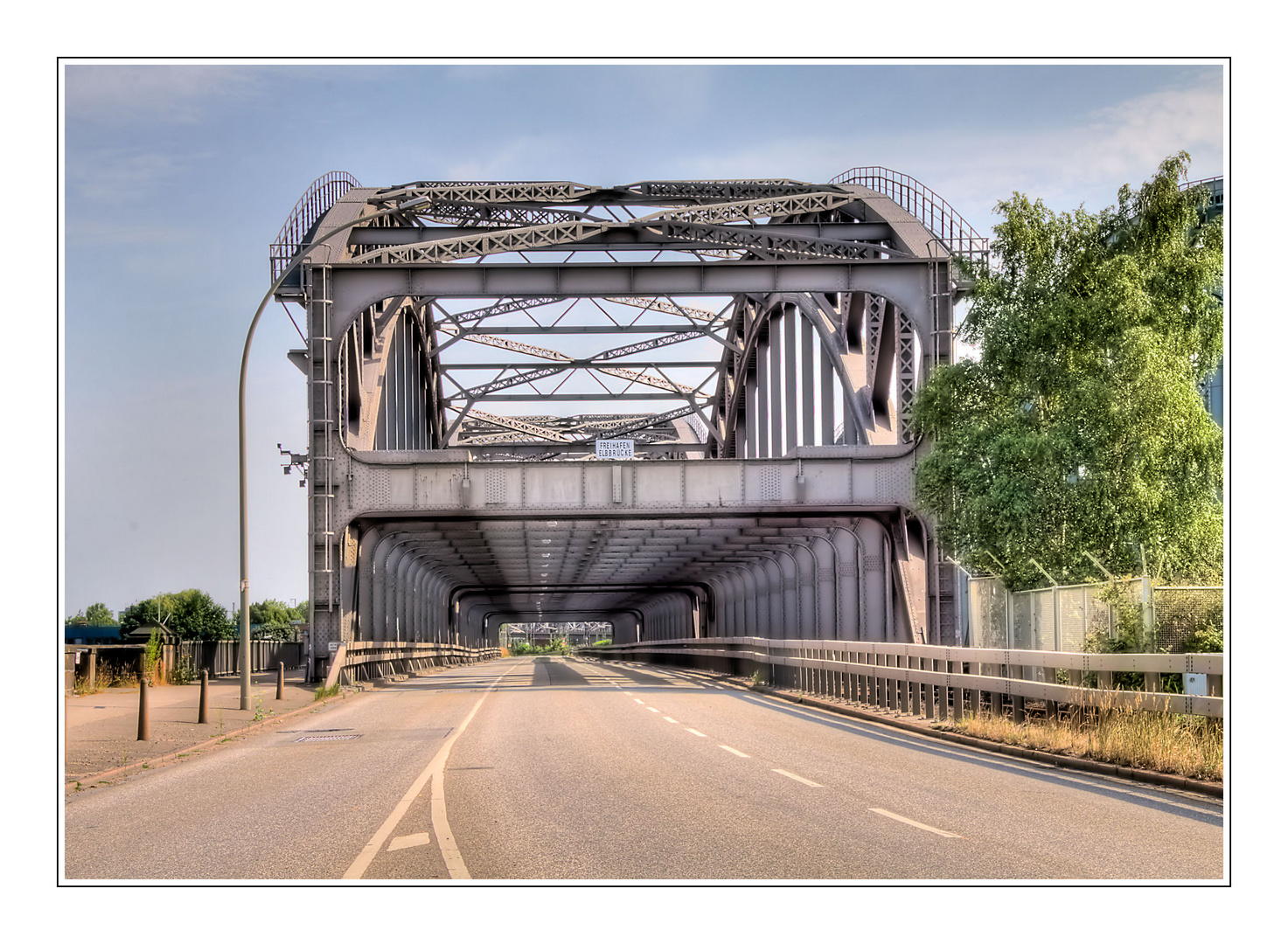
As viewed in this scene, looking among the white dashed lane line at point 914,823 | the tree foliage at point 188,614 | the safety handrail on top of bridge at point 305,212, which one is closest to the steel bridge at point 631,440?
the safety handrail on top of bridge at point 305,212

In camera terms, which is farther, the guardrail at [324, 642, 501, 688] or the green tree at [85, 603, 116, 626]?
the guardrail at [324, 642, 501, 688]

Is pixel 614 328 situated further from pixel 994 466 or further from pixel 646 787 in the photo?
pixel 646 787

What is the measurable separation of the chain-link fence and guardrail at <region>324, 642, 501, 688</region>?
1951 cm

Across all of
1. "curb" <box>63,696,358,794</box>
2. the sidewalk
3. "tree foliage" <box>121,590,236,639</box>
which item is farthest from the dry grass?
"tree foliage" <box>121,590,236,639</box>

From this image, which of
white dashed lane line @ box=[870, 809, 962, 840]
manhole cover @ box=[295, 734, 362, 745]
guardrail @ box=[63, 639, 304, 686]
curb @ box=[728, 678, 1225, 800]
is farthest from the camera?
guardrail @ box=[63, 639, 304, 686]

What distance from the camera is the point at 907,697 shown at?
24344mm

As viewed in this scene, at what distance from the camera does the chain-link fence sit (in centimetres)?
1806

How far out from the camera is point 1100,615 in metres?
19.5

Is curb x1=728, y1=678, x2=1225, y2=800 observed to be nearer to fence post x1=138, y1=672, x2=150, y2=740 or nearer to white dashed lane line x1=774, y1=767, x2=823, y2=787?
white dashed lane line x1=774, y1=767, x2=823, y2=787

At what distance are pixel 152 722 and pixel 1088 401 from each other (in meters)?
18.8

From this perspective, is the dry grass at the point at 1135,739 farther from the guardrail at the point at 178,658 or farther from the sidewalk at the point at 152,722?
the guardrail at the point at 178,658

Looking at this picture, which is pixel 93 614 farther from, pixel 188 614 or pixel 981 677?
pixel 188 614
